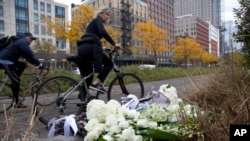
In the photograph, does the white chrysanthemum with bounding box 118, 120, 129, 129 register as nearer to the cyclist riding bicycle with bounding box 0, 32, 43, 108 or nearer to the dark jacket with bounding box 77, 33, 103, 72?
the dark jacket with bounding box 77, 33, 103, 72

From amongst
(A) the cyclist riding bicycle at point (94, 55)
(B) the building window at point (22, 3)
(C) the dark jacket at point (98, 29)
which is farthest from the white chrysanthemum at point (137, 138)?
(B) the building window at point (22, 3)

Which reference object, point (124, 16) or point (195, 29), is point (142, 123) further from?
point (195, 29)

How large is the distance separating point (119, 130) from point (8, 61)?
3740 mm

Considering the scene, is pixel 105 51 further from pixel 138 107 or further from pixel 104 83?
pixel 138 107

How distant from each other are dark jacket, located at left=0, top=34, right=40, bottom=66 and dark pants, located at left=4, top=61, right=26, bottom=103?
0.47ft

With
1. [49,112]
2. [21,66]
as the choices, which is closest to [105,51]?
[49,112]

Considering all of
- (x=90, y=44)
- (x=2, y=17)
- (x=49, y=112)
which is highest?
(x=2, y=17)

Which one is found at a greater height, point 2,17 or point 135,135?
point 2,17

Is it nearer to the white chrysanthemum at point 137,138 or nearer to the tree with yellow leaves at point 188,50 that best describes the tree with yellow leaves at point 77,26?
the white chrysanthemum at point 137,138

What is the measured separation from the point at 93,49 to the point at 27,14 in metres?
66.6

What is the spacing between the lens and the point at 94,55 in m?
4.32

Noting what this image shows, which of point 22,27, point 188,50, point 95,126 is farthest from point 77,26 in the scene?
point 22,27

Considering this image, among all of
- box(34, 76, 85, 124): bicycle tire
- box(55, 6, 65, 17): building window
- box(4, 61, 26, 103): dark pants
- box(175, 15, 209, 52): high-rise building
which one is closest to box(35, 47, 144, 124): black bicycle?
box(34, 76, 85, 124): bicycle tire

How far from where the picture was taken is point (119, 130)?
5.29 ft
